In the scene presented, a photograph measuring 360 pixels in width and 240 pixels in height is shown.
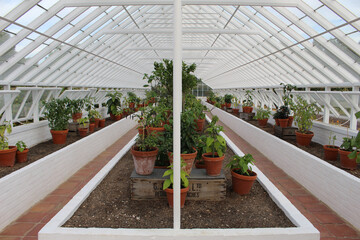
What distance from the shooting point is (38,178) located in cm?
375

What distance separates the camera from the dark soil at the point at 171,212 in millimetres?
2979

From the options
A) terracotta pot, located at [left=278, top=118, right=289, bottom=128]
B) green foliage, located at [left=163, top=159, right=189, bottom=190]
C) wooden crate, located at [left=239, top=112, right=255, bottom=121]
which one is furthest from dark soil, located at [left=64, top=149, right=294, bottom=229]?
wooden crate, located at [left=239, top=112, right=255, bottom=121]

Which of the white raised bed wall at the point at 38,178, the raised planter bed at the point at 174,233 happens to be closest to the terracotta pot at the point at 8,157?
the white raised bed wall at the point at 38,178

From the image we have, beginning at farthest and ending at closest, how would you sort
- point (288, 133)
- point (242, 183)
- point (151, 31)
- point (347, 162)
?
point (151, 31)
point (288, 133)
point (347, 162)
point (242, 183)

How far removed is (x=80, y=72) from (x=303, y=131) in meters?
7.84

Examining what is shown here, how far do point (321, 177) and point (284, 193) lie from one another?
62 centimetres

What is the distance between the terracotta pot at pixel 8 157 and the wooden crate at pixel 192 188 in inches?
97.1

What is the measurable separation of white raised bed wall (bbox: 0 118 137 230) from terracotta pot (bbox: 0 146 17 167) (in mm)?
775

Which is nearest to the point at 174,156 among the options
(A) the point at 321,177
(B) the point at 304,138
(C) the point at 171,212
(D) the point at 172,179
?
(D) the point at 172,179

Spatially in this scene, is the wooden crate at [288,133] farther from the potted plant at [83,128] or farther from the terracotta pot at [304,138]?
the potted plant at [83,128]

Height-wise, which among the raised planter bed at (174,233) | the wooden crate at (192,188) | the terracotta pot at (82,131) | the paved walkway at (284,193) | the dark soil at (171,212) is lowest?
the paved walkway at (284,193)

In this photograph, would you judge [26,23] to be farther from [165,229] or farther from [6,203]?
[165,229]

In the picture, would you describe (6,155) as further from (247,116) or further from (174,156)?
(247,116)

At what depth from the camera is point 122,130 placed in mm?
9227
